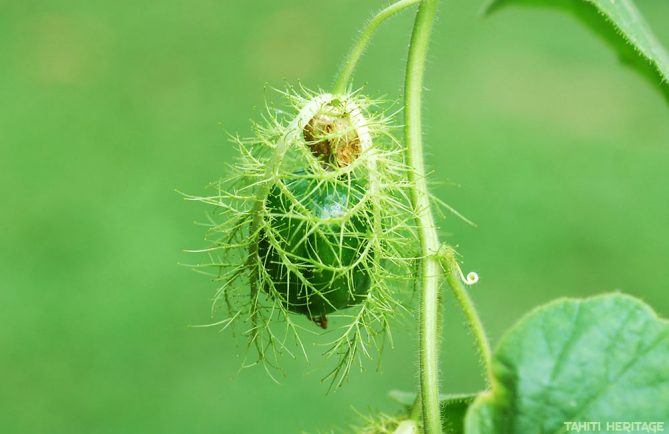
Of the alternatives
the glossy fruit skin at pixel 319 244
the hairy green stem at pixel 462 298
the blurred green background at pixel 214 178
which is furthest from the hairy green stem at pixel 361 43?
the blurred green background at pixel 214 178

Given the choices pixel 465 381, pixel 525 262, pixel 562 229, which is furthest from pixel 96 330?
pixel 562 229

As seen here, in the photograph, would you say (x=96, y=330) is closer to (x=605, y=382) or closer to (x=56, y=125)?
(x=56, y=125)

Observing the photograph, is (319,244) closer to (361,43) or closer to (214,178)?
(361,43)

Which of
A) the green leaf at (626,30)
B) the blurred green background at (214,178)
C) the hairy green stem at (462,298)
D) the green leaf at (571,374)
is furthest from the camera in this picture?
the blurred green background at (214,178)

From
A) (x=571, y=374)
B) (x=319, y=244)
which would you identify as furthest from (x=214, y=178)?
(x=571, y=374)

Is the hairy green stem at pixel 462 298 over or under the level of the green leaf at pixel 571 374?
over

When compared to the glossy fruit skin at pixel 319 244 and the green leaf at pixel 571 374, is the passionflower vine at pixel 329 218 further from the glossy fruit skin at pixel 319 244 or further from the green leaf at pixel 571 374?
the green leaf at pixel 571 374
